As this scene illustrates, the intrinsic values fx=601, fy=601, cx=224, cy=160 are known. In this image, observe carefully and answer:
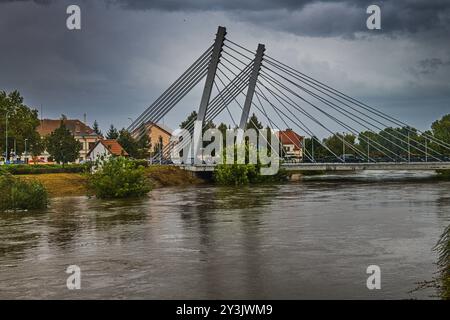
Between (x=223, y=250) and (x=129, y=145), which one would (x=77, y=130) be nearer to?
(x=129, y=145)

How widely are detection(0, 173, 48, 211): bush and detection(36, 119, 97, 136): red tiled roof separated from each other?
11583 cm

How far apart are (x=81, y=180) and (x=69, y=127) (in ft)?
319

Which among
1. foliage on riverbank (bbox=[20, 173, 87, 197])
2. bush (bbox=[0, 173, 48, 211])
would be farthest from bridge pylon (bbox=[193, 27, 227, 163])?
bush (bbox=[0, 173, 48, 211])

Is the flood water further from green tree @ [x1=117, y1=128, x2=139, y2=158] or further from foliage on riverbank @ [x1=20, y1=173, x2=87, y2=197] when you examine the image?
green tree @ [x1=117, y1=128, x2=139, y2=158]

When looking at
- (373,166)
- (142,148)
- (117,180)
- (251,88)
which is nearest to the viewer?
(117,180)

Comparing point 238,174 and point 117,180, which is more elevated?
point 238,174

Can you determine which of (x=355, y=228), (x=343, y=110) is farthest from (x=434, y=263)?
(x=343, y=110)

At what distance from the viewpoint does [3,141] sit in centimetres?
8812

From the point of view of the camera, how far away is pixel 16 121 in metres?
89.6

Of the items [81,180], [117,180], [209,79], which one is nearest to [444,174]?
[209,79]

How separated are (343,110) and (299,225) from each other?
128 ft

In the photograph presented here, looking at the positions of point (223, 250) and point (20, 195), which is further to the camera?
point (20, 195)

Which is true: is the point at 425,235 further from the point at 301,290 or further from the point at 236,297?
the point at 236,297
